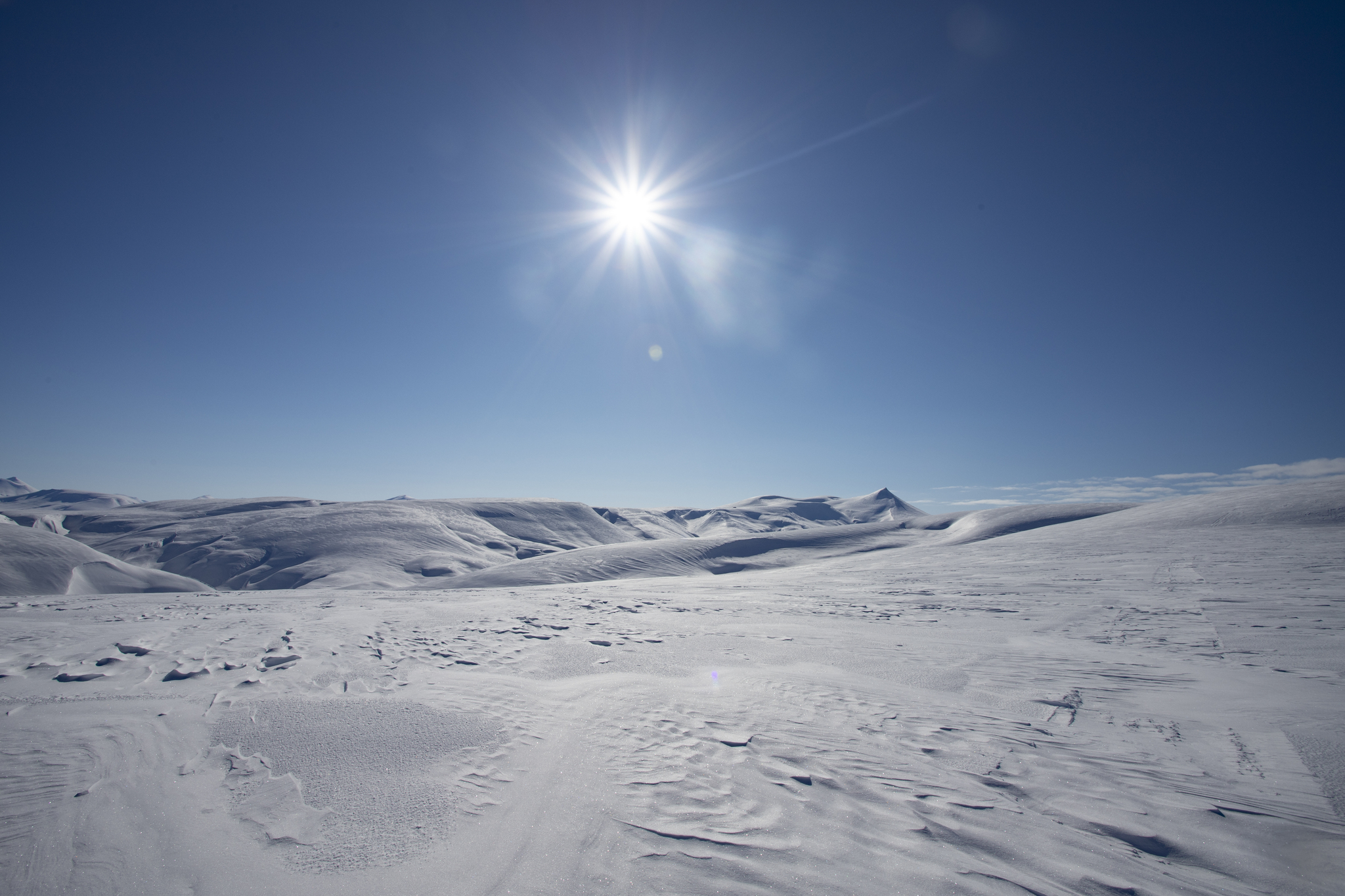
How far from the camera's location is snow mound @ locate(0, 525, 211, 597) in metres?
16.6

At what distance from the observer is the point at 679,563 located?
30.0m

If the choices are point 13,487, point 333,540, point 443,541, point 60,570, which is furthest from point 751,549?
point 13,487

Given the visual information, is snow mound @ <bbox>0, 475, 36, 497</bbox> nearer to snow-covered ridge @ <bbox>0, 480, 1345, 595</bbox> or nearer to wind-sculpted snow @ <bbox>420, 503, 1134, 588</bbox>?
snow-covered ridge @ <bbox>0, 480, 1345, 595</bbox>

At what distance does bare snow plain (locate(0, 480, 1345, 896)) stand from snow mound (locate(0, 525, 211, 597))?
7.10 metres

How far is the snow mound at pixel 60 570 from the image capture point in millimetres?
16616

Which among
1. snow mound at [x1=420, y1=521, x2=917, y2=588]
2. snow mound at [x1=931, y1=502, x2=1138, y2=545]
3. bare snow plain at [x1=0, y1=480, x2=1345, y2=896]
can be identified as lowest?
bare snow plain at [x1=0, y1=480, x2=1345, y2=896]

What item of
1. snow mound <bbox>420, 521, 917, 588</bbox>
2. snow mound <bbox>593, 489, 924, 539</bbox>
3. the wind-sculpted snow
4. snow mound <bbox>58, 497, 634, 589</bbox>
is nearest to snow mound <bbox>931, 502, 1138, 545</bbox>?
the wind-sculpted snow

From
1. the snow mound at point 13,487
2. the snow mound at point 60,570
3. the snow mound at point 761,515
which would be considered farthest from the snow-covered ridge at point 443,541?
the snow mound at point 13,487

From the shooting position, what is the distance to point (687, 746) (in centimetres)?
440

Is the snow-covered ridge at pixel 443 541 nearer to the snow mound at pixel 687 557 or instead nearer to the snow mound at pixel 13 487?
the snow mound at pixel 687 557

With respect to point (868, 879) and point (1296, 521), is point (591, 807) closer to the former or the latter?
point (868, 879)

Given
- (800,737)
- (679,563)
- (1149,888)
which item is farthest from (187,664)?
(679,563)

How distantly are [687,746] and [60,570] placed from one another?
25.3 meters

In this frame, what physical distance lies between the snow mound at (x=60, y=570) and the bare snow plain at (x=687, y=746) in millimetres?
7104
